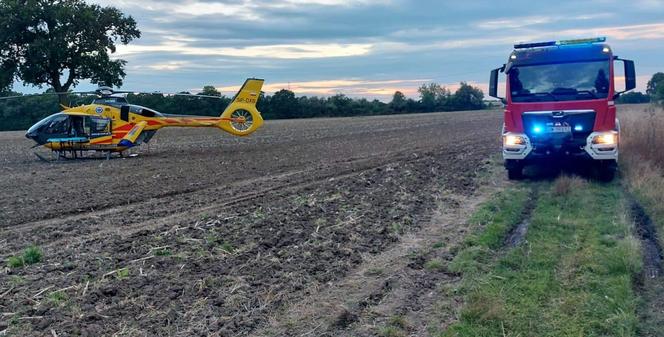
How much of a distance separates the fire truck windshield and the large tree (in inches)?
1138

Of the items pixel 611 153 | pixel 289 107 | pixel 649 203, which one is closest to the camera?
pixel 649 203

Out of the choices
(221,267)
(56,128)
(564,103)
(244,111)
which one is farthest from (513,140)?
(56,128)

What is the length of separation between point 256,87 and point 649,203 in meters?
15.2

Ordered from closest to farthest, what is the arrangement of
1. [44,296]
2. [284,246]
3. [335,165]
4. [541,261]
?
1. [44,296]
2. [541,261]
3. [284,246]
4. [335,165]

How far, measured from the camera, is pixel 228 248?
7.43m

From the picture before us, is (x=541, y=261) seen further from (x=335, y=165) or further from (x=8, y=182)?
(x=8, y=182)

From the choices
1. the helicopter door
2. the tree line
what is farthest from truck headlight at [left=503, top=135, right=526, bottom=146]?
the tree line

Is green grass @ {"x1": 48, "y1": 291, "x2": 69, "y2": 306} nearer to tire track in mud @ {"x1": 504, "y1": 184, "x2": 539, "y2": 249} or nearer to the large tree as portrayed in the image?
tire track in mud @ {"x1": 504, "y1": 184, "x2": 539, "y2": 249}

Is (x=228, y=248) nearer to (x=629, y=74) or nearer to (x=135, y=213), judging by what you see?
(x=135, y=213)

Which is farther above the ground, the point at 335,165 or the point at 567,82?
the point at 567,82

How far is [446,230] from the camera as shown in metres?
8.69

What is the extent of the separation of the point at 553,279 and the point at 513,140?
23.2 ft

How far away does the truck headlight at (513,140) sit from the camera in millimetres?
12855

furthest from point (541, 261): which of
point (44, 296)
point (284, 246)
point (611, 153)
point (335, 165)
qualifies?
point (335, 165)
